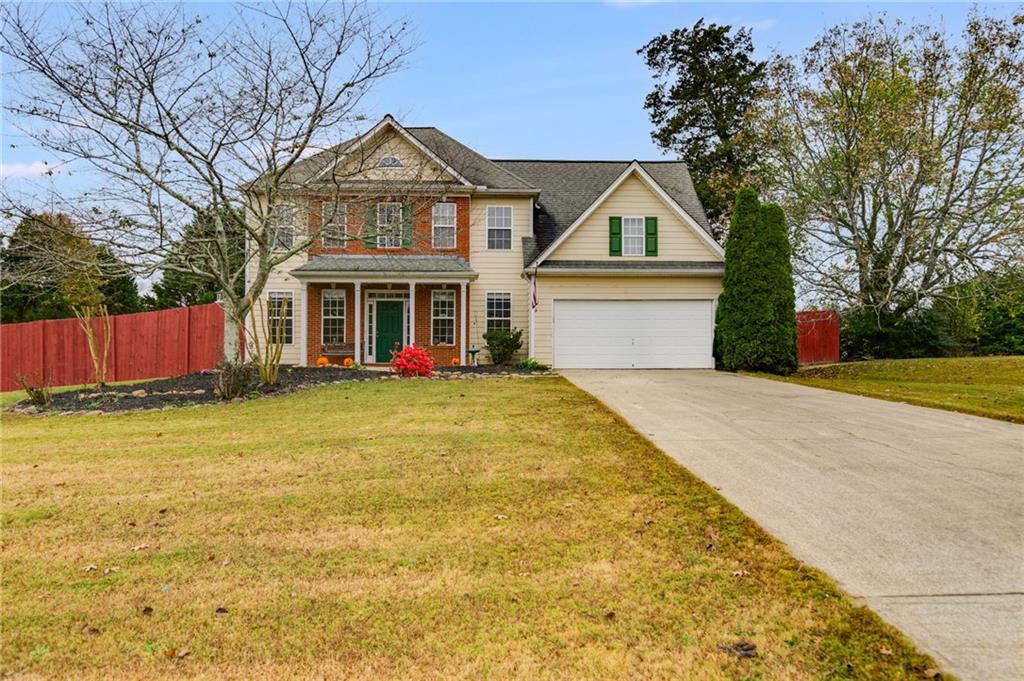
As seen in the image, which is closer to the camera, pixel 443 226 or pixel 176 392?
pixel 176 392

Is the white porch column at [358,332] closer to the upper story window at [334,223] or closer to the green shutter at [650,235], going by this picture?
the upper story window at [334,223]

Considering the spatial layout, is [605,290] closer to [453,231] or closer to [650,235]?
[650,235]

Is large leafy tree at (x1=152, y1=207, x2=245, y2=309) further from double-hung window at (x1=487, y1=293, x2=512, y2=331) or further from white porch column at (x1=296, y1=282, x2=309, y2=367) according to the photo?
double-hung window at (x1=487, y1=293, x2=512, y2=331)

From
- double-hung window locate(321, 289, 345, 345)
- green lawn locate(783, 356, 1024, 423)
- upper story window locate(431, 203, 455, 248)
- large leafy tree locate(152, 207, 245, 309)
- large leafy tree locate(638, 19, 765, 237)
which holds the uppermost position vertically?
large leafy tree locate(638, 19, 765, 237)

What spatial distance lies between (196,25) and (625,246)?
12354 millimetres

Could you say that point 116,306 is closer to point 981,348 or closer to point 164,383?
point 164,383

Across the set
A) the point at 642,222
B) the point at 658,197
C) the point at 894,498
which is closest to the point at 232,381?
the point at 894,498

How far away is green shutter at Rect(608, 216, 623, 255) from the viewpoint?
19.7 metres

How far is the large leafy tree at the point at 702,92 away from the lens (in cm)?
3341

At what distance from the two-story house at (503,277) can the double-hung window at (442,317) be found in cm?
3

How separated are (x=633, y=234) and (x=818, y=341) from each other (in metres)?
10.0

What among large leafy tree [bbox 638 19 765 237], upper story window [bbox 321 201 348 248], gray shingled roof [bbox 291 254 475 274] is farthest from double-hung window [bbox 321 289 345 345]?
large leafy tree [bbox 638 19 765 237]

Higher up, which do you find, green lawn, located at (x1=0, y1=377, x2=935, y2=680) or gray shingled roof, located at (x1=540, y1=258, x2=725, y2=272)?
gray shingled roof, located at (x1=540, y1=258, x2=725, y2=272)

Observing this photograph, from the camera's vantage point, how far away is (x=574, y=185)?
22.8 m
